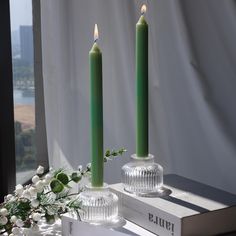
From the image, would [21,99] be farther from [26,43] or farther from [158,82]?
[158,82]

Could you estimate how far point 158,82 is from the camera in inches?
55.8

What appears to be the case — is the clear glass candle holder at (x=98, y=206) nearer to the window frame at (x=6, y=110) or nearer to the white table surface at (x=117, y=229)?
the white table surface at (x=117, y=229)

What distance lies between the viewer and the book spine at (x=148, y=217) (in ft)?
2.48

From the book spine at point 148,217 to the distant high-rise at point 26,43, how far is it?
716 mm

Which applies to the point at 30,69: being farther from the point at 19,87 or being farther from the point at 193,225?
the point at 193,225

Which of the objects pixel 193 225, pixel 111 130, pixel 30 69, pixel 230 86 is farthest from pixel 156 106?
pixel 193 225

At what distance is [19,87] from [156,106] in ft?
1.37

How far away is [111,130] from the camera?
148cm

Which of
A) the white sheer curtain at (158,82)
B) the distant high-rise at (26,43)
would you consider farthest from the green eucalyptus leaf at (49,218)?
the distant high-rise at (26,43)

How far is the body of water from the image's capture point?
1.39m

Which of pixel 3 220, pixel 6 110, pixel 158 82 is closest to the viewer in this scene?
pixel 3 220

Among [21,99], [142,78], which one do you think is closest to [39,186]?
[142,78]

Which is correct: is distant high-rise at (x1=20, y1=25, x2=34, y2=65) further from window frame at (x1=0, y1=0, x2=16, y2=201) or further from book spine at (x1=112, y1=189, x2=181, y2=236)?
book spine at (x1=112, y1=189, x2=181, y2=236)

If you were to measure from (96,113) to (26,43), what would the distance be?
0.74m
